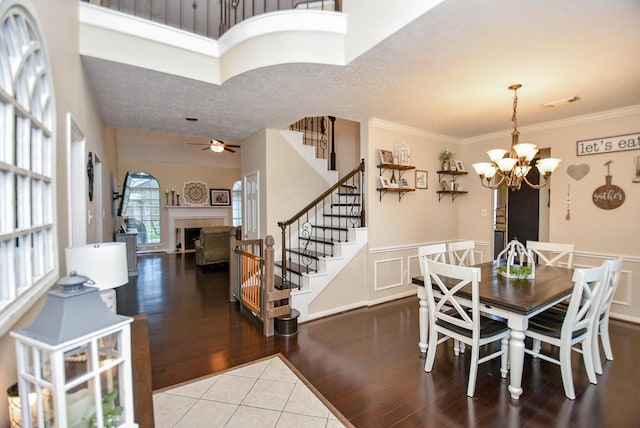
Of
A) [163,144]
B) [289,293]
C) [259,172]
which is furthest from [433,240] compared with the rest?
[163,144]

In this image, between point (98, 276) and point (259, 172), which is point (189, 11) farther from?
point (98, 276)

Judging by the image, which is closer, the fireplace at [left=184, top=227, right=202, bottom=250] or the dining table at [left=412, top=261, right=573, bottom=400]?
the dining table at [left=412, top=261, right=573, bottom=400]

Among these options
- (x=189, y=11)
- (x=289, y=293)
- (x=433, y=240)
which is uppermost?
(x=189, y=11)

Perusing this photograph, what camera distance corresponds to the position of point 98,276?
67.4 inches

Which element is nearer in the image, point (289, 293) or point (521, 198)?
point (289, 293)

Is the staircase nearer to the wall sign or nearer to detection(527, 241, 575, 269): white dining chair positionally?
detection(527, 241, 575, 269): white dining chair

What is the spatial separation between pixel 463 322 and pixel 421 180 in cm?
300

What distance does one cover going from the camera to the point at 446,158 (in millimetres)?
5035

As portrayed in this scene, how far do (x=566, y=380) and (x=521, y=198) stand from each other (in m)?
3.69

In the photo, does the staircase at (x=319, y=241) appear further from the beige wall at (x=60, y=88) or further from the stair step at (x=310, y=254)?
the beige wall at (x=60, y=88)

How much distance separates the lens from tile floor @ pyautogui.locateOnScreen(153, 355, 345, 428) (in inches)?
79.5

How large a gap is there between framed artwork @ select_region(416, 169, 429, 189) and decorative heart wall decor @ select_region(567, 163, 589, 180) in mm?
1940

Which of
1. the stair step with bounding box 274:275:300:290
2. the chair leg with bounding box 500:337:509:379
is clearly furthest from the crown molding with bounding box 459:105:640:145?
the stair step with bounding box 274:275:300:290

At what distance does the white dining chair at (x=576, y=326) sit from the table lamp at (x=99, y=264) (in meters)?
3.05
